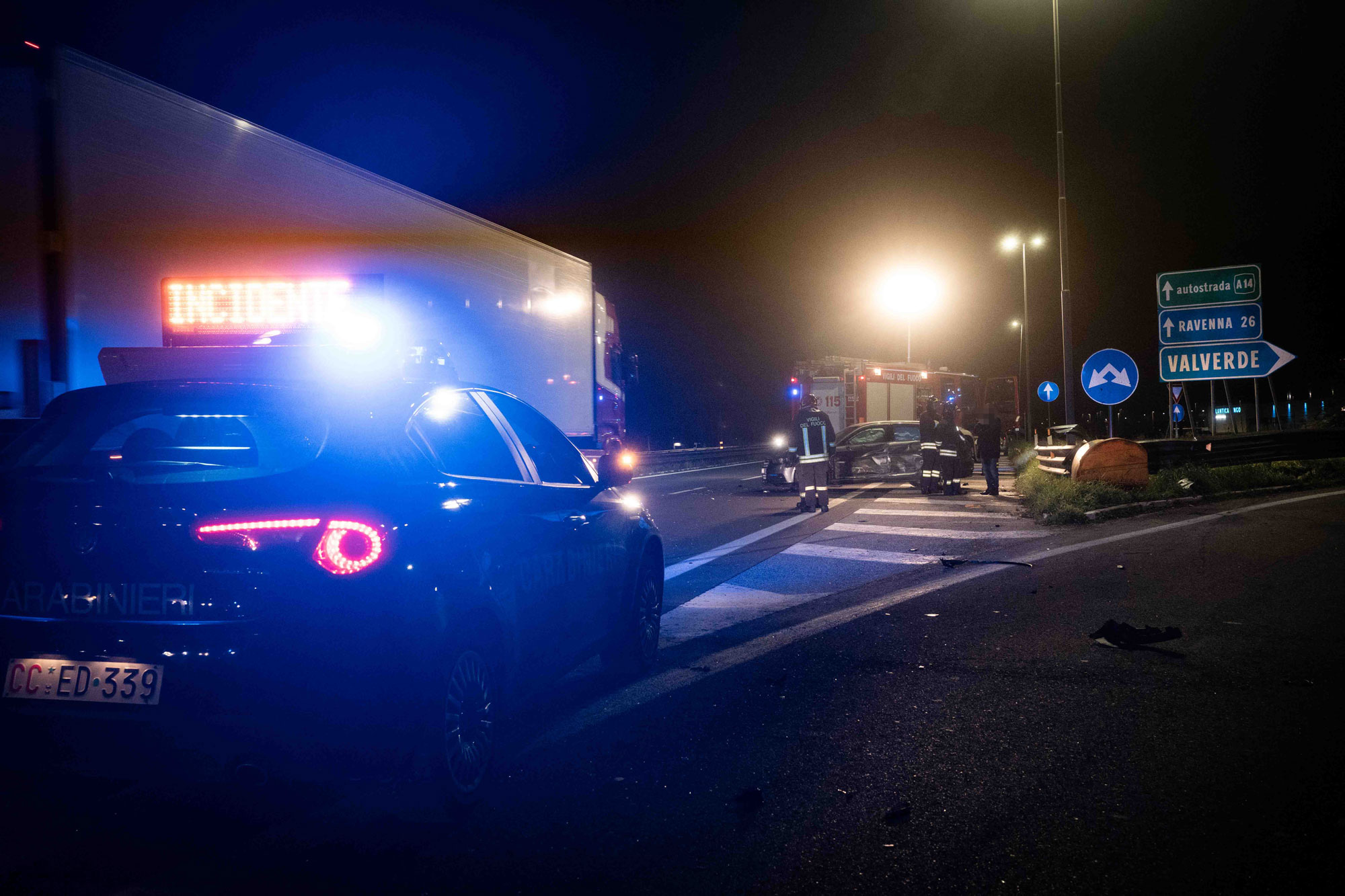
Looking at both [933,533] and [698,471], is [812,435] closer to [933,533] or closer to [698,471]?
[933,533]

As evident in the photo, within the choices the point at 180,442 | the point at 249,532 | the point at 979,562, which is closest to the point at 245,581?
the point at 249,532

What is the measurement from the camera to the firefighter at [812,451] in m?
16.4

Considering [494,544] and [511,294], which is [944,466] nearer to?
[511,294]

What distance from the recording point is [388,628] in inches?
133

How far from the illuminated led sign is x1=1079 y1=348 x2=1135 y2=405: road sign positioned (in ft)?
43.6

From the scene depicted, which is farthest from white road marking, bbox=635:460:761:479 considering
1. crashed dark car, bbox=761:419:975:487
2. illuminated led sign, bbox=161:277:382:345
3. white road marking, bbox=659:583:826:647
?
illuminated led sign, bbox=161:277:382:345

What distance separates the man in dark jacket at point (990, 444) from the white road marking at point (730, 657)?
8230mm

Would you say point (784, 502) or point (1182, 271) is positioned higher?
point (1182, 271)

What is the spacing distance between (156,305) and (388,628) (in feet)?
19.7

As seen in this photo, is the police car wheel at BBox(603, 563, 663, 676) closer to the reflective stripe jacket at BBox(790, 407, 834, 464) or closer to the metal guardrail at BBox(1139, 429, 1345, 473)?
the reflective stripe jacket at BBox(790, 407, 834, 464)

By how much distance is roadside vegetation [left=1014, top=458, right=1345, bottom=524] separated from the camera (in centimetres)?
1503

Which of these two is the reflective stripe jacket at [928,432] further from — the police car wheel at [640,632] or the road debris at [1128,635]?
the police car wheel at [640,632]

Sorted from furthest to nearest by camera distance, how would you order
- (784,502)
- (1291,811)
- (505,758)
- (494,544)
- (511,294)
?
(784,502) < (511,294) < (505,758) < (494,544) < (1291,811)

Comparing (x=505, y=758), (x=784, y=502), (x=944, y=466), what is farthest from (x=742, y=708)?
(x=944, y=466)
